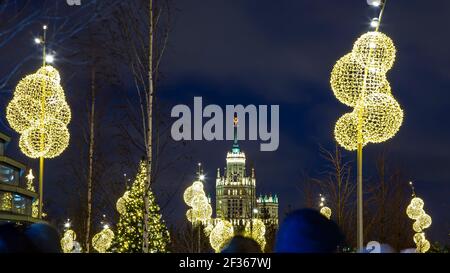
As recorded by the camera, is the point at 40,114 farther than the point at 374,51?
Yes

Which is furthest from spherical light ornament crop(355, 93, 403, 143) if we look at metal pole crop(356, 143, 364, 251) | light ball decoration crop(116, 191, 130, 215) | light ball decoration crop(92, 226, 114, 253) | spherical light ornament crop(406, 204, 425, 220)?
spherical light ornament crop(406, 204, 425, 220)

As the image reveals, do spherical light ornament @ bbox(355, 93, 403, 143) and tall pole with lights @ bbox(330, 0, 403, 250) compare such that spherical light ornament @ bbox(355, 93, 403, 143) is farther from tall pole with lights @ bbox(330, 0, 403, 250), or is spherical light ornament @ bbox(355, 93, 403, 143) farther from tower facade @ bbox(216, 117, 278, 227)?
tower facade @ bbox(216, 117, 278, 227)

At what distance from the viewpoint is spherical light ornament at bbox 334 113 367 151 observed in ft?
53.7

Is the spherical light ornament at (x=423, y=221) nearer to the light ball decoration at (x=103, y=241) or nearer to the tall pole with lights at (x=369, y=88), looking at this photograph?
the light ball decoration at (x=103, y=241)

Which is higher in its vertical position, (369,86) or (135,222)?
(369,86)

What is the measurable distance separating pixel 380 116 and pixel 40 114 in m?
9.76

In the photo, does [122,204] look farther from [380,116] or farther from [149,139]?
[380,116]

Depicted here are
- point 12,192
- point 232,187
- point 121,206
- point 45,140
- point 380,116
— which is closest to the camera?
point 380,116

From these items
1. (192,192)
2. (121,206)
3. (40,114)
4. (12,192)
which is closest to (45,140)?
(40,114)

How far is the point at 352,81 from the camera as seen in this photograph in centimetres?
1565

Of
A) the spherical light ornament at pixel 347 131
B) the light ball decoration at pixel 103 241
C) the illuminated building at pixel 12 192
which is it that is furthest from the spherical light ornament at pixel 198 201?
A: the illuminated building at pixel 12 192

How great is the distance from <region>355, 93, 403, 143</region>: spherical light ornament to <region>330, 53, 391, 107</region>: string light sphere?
0.22 m
